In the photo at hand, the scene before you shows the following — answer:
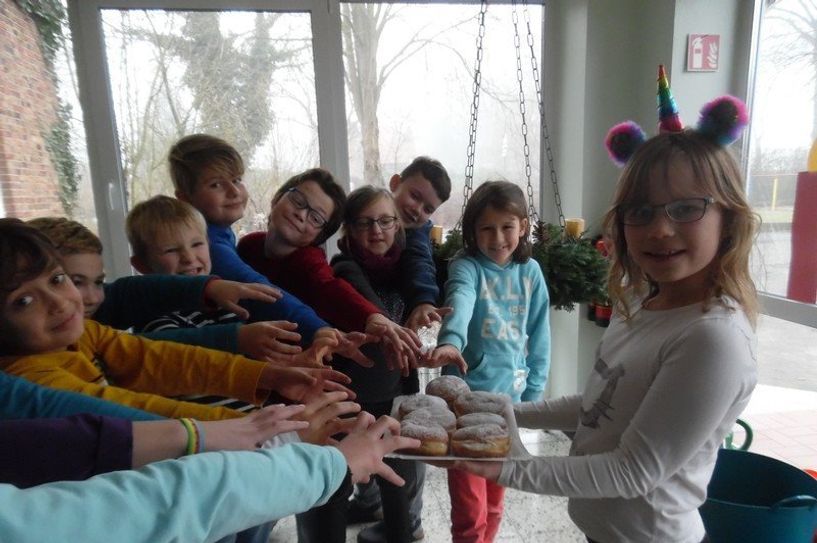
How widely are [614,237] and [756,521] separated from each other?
3.08 ft

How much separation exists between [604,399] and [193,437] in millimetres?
799

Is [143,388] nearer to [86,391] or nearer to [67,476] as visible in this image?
[86,391]

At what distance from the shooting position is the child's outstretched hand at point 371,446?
81 centimetres

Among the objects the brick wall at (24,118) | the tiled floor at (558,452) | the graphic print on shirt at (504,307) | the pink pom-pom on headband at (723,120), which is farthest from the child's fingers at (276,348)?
the brick wall at (24,118)

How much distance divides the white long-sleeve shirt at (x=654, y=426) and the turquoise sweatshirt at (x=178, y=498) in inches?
18.4

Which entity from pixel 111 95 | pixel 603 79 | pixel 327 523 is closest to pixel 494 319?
pixel 327 523

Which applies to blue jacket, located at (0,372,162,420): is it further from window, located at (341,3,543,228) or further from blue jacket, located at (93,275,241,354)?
window, located at (341,3,543,228)

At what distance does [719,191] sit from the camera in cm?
88

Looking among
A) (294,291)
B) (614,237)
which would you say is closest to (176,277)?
(294,291)

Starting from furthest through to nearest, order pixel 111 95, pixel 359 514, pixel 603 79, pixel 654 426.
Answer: pixel 603 79
pixel 111 95
pixel 359 514
pixel 654 426

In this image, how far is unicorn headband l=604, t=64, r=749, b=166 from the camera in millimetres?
892

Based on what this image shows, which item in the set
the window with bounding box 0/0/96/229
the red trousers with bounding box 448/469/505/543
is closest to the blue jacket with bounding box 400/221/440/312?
the red trousers with bounding box 448/469/505/543

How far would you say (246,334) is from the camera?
3.72 ft

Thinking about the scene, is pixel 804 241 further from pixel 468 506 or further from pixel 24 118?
pixel 24 118
